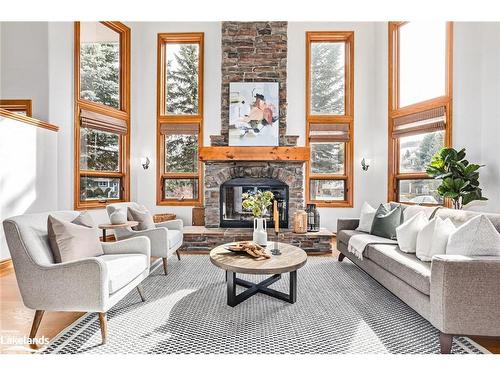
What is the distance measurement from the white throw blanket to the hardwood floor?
3.87 ft

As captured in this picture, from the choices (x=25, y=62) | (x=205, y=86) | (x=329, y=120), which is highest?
(x=205, y=86)

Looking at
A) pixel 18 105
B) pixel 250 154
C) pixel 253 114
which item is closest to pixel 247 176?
pixel 250 154

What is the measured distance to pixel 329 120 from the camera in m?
5.38

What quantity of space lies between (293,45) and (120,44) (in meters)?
3.39

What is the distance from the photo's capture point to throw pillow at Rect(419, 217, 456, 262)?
2.17 meters

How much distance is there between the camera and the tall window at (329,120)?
5.38 metres

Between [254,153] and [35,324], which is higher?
[254,153]

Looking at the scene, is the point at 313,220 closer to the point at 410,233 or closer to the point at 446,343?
the point at 410,233

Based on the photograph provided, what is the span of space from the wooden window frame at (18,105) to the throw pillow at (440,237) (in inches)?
216

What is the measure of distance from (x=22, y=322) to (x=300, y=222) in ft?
11.8

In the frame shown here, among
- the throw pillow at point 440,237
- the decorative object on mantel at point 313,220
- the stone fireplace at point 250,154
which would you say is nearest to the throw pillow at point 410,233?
the throw pillow at point 440,237

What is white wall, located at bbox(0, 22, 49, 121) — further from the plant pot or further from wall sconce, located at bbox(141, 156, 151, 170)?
the plant pot
